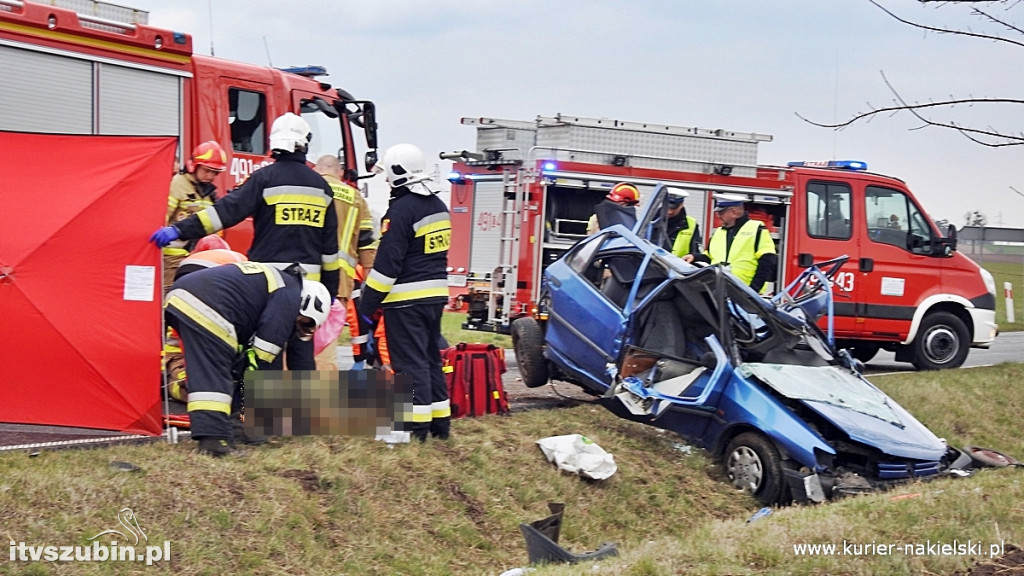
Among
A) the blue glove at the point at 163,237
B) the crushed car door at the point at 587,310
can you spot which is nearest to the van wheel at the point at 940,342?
the crushed car door at the point at 587,310

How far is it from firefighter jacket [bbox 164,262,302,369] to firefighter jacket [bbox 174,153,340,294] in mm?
315

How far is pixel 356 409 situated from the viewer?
7207mm

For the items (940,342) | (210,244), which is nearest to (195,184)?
(210,244)

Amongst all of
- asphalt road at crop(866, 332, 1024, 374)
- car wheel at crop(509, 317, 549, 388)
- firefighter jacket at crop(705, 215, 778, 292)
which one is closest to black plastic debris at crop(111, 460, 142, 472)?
car wheel at crop(509, 317, 549, 388)

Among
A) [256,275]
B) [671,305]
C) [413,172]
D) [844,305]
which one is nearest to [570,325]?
[671,305]

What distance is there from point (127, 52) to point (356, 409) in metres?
4.20

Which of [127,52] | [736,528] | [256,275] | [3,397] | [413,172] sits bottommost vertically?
[736,528]

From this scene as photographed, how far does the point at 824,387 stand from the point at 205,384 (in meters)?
4.44

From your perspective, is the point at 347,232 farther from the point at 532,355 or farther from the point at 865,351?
the point at 865,351

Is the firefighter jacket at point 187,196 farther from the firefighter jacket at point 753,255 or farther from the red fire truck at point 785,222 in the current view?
the firefighter jacket at point 753,255

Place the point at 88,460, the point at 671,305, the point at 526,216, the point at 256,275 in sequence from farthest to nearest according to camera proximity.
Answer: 1. the point at 526,216
2. the point at 671,305
3. the point at 256,275
4. the point at 88,460

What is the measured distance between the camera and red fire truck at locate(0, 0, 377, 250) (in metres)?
8.91

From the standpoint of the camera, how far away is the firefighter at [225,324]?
255 inches

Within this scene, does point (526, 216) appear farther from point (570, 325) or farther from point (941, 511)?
point (941, 511)
